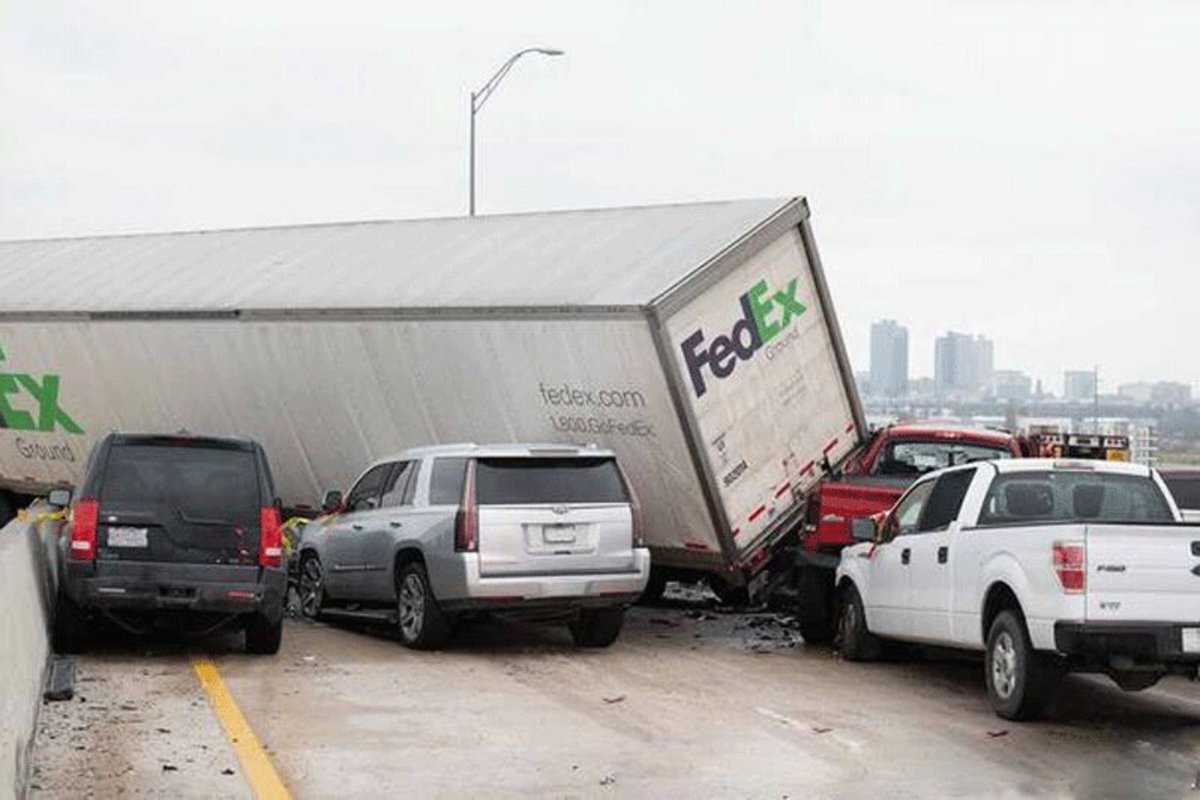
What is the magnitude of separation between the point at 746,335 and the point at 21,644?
8.38m

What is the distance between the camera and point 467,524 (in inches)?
583

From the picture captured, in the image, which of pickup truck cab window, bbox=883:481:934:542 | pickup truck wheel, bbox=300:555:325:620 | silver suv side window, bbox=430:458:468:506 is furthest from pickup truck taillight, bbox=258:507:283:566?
pickup truck cab window, bbox=883:481:934:542

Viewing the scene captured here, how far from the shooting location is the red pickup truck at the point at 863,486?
16141 millimetres

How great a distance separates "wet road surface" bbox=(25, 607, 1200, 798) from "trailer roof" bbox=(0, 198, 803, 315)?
3.78 meters

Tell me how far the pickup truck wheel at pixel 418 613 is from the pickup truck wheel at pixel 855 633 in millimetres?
3266

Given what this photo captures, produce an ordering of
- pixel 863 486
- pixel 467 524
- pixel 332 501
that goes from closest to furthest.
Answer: pixel 467 524 → pixel 863 486 → pixel 332 501

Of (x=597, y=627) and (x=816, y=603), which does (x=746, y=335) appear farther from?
(x=597, y=627)

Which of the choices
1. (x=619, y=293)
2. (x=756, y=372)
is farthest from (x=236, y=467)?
(x=756, y=372)

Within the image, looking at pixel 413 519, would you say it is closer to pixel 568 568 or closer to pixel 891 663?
pixel 568 568

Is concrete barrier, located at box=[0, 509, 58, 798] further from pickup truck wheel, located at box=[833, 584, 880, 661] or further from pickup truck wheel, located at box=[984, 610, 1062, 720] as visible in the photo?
pickup truck wheel, located at box=[833, 584, 880, 661]

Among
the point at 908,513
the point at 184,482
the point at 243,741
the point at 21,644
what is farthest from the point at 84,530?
the point at 908,513

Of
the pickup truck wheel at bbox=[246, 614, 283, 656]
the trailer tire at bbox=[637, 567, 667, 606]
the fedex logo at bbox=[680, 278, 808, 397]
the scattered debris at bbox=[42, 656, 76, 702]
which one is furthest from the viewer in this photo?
the trailer tire at bbox=[637, 567, 667, 606]

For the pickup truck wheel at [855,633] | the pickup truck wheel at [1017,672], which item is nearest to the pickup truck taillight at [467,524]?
the pickup truck wheel at [855,633]

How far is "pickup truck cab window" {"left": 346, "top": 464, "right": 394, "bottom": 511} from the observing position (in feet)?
55.5
